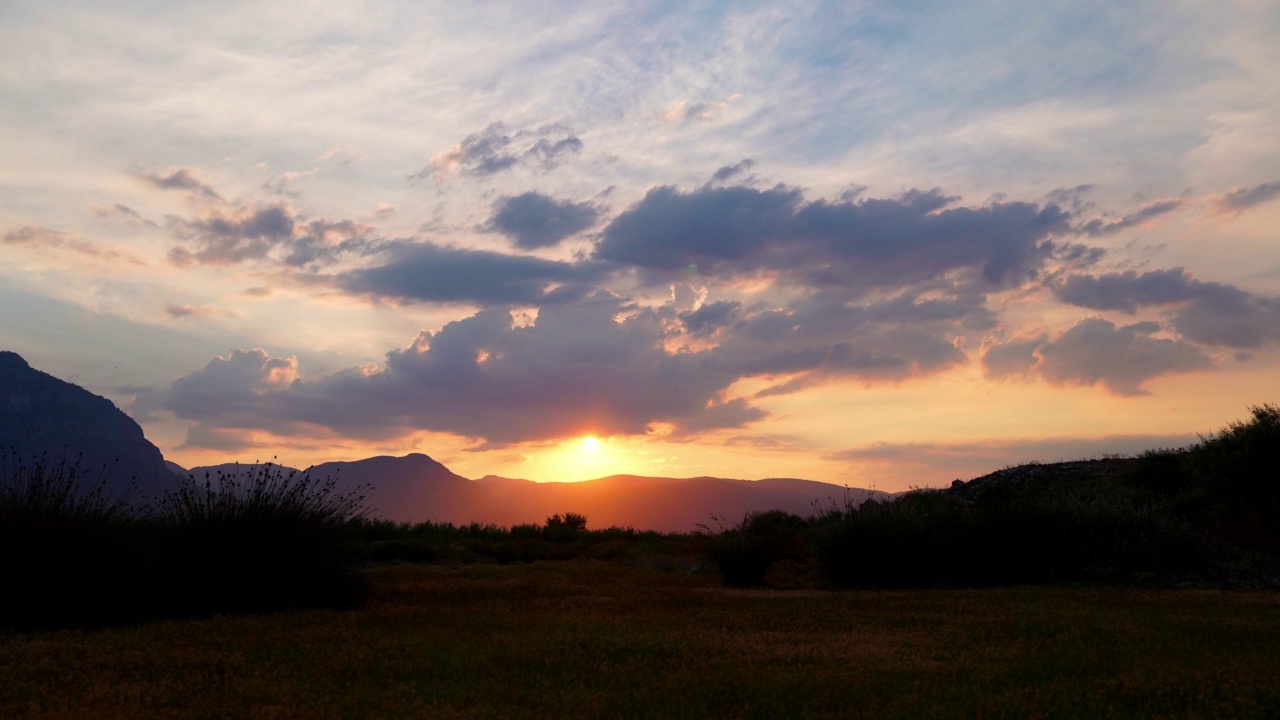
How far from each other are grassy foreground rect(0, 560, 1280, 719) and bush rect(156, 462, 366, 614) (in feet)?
2.30

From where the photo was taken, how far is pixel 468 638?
8703 millimetres

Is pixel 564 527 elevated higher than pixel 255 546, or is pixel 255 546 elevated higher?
pixel 564 527

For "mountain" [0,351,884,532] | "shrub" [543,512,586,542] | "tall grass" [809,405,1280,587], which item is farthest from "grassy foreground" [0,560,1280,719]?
"mountain" [0,351,884,532]

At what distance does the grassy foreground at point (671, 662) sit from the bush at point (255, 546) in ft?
2.30

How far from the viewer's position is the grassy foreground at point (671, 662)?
604cm

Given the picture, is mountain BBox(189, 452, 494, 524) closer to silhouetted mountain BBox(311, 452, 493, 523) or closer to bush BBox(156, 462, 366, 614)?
silhouetted mountain BBox(311, 452, 493, 523)

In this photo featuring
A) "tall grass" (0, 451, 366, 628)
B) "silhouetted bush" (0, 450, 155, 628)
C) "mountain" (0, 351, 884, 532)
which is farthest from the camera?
"mountain" (0, 351, 884, 532)

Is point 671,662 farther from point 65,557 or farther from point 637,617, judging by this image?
point 65,557

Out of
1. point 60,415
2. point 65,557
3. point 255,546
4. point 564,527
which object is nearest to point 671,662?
point 255,546

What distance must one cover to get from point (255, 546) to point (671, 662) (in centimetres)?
590

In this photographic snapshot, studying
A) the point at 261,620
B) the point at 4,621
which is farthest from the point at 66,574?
the point at 261,620

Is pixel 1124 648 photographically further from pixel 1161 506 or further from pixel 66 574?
pixel 1161 506

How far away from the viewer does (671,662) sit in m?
7.50

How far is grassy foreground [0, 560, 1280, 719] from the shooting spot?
604cm
